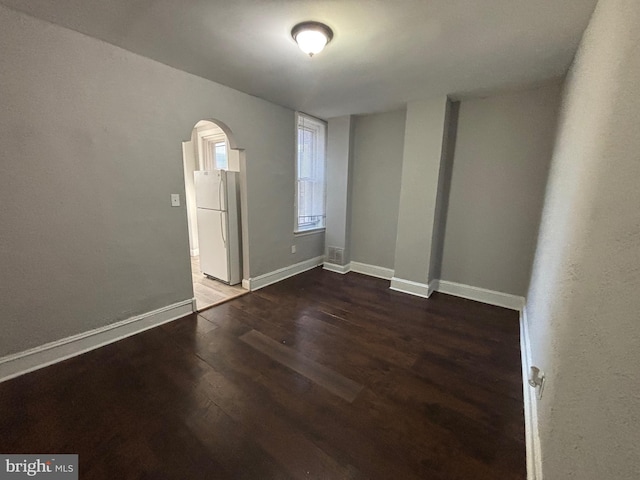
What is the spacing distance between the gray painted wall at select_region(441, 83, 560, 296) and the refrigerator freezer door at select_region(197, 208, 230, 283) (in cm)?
296

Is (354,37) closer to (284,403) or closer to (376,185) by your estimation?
(376,185)

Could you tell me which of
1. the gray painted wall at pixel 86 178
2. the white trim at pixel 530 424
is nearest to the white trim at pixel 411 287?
the white trim at pixel 530 424

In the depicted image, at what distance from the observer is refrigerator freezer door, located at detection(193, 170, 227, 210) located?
130 inches

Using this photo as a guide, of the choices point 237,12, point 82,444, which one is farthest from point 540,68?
point 82,444

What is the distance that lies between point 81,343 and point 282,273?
2.30 metres

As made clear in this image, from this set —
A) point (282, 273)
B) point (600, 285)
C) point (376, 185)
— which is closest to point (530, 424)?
point (600, 285)

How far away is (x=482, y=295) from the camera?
3322 mm

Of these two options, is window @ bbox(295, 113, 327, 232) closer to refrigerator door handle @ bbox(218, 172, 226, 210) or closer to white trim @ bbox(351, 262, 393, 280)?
white trim @ bbox(351, 262, 393, 280)

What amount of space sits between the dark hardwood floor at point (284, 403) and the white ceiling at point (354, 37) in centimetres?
242

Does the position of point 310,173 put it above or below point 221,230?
above

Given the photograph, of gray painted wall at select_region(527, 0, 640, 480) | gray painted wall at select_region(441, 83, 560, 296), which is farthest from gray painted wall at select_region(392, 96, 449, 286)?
gray painted wall at select_region(527, 0, 640, 480)

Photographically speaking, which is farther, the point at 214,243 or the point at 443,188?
the point at 214,243

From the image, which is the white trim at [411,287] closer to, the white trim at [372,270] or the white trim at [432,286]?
the white trim at [432,286]

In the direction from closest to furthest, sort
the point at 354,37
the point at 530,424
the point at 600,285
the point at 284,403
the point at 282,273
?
1. the point at 600,285
2. the point at 530,424
3. the point at 284,403
4. the point at 354,37
5. the point at 282,273
